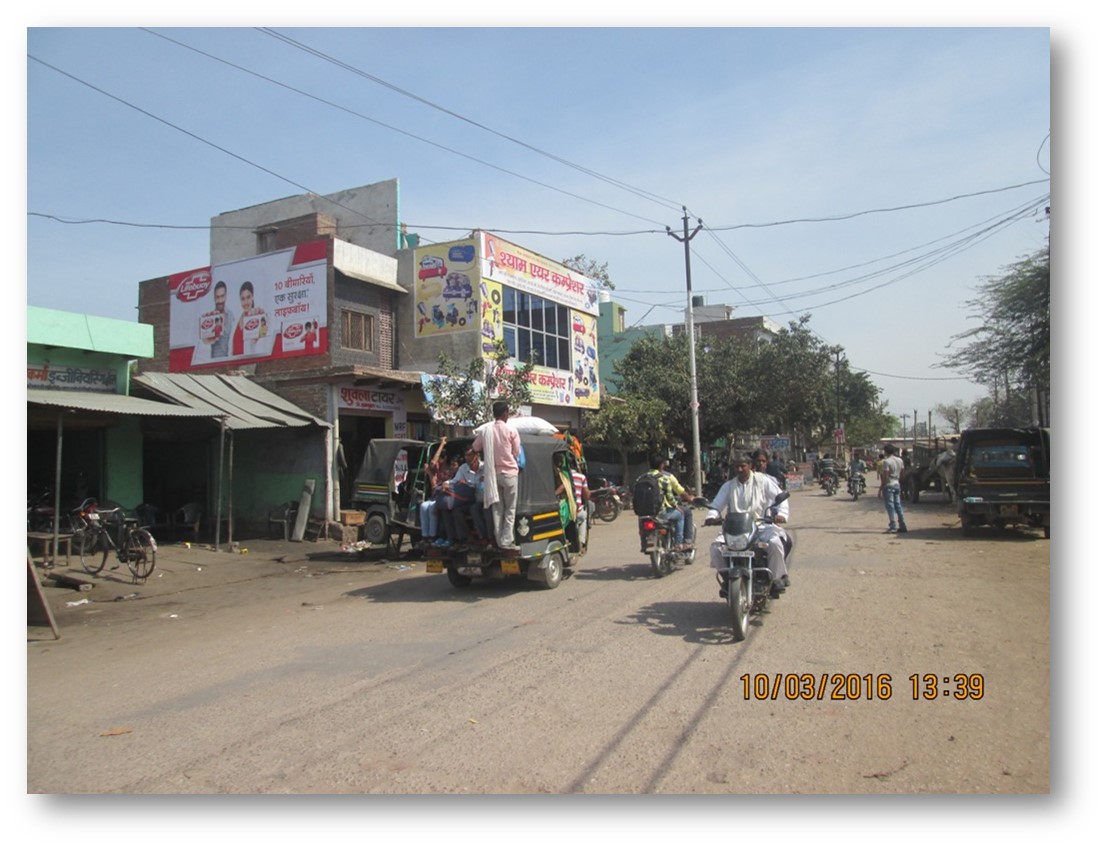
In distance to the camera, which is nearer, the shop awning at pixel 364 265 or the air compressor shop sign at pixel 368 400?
the air compressor shop sign at pixel 368 400

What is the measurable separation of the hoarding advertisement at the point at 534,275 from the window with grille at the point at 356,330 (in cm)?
352

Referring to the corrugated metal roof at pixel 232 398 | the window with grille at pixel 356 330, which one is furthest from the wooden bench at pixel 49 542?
the window with grille at pixel 356 330

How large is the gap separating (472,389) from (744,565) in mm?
11080

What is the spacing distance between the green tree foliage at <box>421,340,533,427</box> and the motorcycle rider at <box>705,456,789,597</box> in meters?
9.70

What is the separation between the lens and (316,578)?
40.9 feet

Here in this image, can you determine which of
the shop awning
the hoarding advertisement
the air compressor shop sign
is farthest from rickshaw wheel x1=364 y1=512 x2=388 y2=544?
the hoarding advertisement

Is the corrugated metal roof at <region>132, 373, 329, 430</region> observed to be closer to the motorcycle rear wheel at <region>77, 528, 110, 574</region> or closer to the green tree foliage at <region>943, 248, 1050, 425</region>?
the motorcycle rear wheel at <region>77, 528, 110, 574</region>

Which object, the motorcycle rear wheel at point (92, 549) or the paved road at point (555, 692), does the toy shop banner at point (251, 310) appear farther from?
the paved road at point (555, 692)

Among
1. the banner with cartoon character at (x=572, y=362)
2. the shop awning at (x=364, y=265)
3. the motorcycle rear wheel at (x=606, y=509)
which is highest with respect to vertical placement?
the shop awning at (x=364, y=265)

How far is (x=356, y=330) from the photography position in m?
20.3

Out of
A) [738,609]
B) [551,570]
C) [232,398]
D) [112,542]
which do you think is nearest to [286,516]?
[232,398]

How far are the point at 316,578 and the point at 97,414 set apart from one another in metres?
5.67

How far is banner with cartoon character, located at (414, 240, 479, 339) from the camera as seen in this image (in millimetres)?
20750

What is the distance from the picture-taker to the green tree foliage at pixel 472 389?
17.1m
